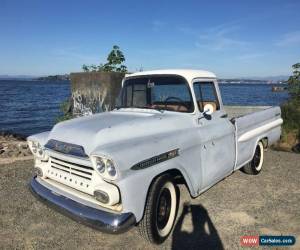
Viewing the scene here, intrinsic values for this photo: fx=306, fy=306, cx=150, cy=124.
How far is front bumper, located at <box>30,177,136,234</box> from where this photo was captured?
3105mm

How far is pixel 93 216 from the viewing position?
322 centimetres

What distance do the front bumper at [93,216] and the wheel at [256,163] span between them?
12.5 ft

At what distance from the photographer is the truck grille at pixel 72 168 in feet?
11.3

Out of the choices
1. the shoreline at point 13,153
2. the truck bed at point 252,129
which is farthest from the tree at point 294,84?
the shoreline at point 13,153

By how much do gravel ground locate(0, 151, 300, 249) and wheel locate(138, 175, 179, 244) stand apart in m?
0.16

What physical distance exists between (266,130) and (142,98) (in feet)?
9.92

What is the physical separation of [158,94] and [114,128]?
144 cm

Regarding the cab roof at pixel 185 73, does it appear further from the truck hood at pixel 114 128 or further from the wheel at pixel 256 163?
the wheel at pixel 256 163

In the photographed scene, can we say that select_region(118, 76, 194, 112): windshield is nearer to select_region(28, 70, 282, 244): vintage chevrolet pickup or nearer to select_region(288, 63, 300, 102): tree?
select_region(28, 70, 282, 244): vintage chevrolet pickup

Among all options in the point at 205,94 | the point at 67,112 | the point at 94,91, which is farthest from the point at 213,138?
the point at 67,112

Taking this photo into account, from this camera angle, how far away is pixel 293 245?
12.3ft

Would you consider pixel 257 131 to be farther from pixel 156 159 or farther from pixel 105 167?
pixel 105 167

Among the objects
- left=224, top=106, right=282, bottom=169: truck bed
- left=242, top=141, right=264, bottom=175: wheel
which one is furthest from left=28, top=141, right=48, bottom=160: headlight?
left=242, top=141, right=264, bottom=175: wheel

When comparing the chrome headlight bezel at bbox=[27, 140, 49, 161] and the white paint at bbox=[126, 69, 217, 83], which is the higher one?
the white paint at bbox=[126, 69, 217, 83]
